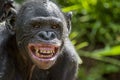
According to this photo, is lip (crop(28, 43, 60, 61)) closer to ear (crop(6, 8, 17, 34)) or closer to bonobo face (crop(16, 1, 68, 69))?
bonobo face (crop(16, 1, 68, 69))

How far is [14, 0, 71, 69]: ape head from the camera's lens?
15.4 ft

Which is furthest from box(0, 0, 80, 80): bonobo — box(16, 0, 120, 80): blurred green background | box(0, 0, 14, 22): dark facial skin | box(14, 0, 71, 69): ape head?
box(16, 0, 120, 80): blurred green background

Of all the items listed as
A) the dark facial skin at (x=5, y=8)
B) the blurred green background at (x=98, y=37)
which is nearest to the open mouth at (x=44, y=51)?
the dark facial skin at (x=5, y=8)

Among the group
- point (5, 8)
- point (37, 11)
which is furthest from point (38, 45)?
point (5, 8)

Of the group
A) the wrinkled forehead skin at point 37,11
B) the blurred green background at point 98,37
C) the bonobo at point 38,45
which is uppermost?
the wrinkled forehead skin at point 37,11

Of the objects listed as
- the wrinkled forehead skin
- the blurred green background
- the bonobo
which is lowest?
the blurred green background

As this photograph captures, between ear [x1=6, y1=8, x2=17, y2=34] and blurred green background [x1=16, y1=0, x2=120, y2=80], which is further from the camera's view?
blurred green background [x1=16, y1=0, x2=120, y2=80]

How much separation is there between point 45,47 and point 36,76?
58 cm

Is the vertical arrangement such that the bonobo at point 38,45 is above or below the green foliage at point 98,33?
above

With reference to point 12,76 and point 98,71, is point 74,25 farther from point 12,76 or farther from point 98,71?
point 12,76

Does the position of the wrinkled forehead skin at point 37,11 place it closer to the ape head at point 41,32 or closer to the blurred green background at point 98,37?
the ape head at point 41,32

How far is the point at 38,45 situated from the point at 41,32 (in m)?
0.11

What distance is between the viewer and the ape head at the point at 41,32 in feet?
15.4

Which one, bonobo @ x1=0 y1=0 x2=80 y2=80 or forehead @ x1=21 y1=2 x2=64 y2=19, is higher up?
forehead @ x1=21 y1=2 x2=64 y2=19
